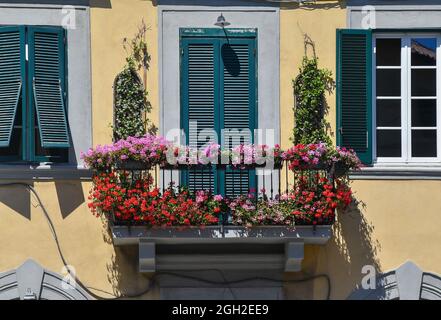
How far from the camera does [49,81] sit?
17.4m

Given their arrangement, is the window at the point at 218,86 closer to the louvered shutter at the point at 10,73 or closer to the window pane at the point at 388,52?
the window pane at the point at 388,52

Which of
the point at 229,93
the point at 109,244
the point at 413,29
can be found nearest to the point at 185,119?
the point at 229,93

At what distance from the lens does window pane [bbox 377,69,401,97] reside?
17.9 metres

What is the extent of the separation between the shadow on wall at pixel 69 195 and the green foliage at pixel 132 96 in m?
0.72

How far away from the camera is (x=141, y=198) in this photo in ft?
55.3

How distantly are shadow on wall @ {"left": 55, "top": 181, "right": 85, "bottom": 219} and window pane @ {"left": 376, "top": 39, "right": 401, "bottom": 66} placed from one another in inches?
150

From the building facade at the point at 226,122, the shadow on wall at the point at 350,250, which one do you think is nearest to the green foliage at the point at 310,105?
the building facade at the point at 226,122

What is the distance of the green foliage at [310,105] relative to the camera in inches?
694

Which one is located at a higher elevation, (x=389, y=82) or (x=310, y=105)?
(x=389, y=82)

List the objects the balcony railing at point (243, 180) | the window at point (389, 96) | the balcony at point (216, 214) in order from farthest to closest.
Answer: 1. the window at point (389, 96)
2. the balcony railing at point (243, 180)
3. the balcony at point (216, 214)

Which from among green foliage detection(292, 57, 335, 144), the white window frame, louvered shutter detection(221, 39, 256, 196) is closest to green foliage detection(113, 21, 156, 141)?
louvered shutter detection(221, 39, 256, 196)

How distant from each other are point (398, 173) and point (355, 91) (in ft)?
3.52

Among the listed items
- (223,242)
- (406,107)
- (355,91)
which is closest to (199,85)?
(355,91)

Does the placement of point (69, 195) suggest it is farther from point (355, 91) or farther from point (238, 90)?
point (355, 91)
